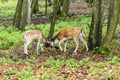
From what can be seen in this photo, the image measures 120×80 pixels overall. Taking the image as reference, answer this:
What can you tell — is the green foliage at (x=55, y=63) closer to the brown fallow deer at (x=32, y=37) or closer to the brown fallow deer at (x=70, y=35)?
the brown fallow deer at (x=70, y=35)

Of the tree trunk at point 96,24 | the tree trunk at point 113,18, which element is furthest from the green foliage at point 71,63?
the tree trunk at point 96,24

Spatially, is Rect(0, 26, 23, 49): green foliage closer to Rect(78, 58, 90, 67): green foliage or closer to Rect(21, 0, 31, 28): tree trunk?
Rect(21, 0, 31, 28): tree trunk

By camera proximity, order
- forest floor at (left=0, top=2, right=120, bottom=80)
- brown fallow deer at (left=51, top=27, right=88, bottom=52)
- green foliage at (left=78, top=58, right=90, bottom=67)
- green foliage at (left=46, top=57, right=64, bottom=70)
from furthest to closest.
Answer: brown fallow deer at (left=51, top=27, right=88, bottom=52)
green foliage at (left=78, top=58, right=90, bottom=67)
green foliage at (left=46, top=57, right=64, bottom=70)
forest floor at (left=0, top=2, right=120, bottom=80)

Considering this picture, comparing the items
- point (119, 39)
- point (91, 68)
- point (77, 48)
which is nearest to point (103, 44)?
point (77, 48)

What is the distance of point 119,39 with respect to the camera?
63.0 ft

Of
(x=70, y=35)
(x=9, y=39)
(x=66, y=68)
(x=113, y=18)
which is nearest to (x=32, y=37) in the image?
(x=70, y=35)

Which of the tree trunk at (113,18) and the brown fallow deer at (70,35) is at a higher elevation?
the tree trunk at (113,18)

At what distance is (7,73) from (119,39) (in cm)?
932

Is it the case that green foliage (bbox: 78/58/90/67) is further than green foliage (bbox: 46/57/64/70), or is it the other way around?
green foliage (bbox: 78/58/90/67)

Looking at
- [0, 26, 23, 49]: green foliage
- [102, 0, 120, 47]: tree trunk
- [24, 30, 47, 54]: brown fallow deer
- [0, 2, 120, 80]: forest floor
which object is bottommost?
[0, 26, 23, 49]: green foliage

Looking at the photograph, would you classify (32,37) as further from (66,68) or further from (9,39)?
(66,68)

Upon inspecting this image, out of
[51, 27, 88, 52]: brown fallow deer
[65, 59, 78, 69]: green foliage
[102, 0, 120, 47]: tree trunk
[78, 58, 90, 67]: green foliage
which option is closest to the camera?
[65, 59, 78, 69]: green foliage

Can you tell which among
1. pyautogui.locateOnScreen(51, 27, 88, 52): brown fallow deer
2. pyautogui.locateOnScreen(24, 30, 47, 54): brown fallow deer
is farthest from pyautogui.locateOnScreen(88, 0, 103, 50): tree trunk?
pyautogui.locateOnScreen(24, 30, 47, 54): brown fallow deer

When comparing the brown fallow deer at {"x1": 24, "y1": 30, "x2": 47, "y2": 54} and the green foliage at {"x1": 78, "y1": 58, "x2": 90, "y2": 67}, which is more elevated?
the brown fallow deer at {"x1": 24, "y1": 30, "x2": 47, "y2": 54}
